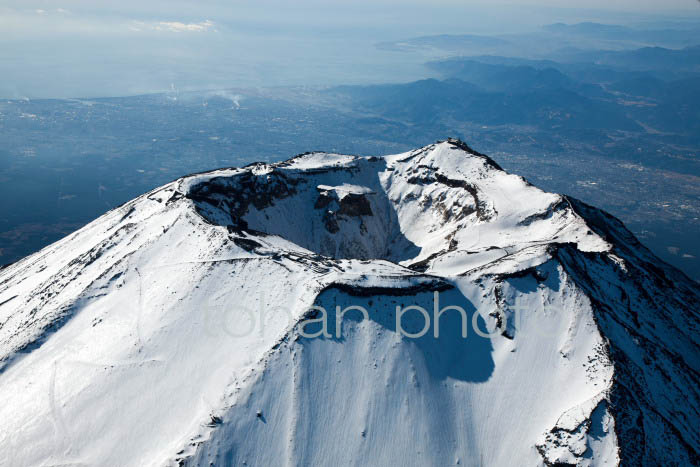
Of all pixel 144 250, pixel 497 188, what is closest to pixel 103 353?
pixel 144 250

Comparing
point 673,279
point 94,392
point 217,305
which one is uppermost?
point 217,305

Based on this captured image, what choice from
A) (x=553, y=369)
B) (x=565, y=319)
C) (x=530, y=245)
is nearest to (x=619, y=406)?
(x=553, y=369)

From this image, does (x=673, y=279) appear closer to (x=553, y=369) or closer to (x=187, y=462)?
(x=553, y=369)

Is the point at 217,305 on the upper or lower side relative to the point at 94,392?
upper

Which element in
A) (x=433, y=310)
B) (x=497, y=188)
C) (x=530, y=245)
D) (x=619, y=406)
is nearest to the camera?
(x=619, y=406)

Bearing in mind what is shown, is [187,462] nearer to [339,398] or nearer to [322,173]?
[339,398]

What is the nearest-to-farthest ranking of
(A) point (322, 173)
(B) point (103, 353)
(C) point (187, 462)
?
(C) point (187, 462)
(B) point (103, 353)
(A) point (322, 173)

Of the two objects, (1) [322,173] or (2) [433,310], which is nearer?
(2) [433,310]
